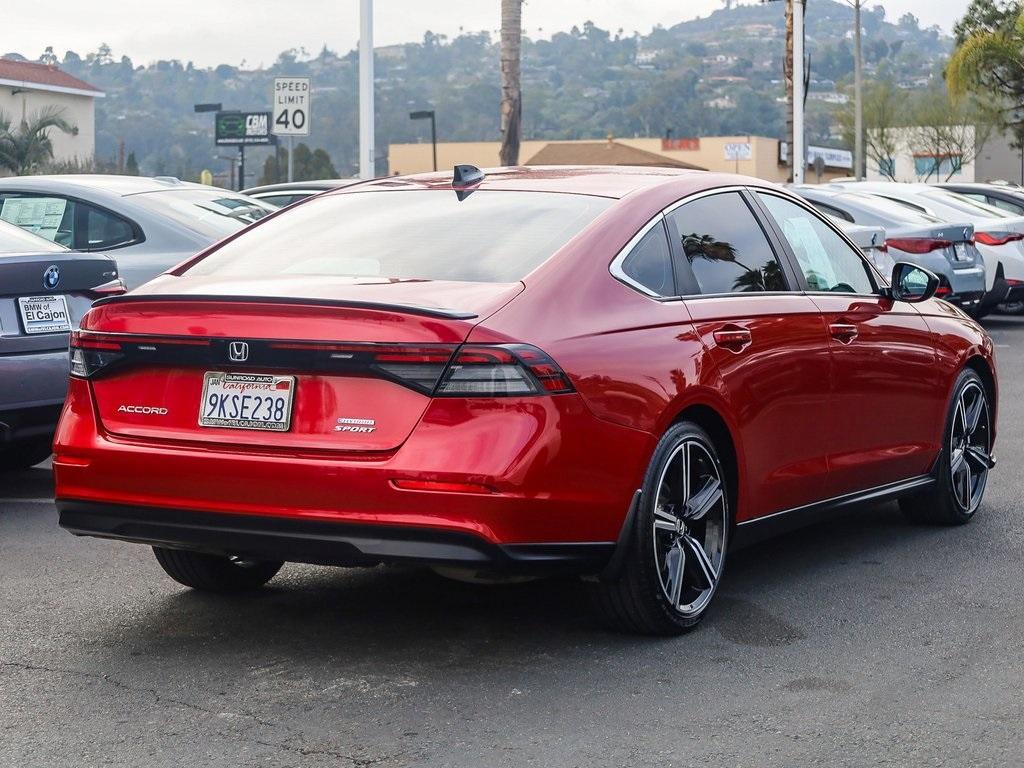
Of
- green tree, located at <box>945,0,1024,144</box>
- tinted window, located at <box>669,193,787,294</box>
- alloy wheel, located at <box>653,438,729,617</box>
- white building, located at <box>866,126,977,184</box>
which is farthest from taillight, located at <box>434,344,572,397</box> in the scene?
white building, located at <box>866,126,977,184</box>

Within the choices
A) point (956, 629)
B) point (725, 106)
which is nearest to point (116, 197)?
point (956, 629)

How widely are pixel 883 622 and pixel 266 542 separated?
7.28 ft

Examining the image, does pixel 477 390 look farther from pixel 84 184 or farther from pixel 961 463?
pixel 84 184

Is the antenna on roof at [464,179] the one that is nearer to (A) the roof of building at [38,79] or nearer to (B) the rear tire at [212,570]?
(B) the rear tire at [212,570]

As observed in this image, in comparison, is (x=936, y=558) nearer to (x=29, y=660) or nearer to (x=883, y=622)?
(x=883, y=622)

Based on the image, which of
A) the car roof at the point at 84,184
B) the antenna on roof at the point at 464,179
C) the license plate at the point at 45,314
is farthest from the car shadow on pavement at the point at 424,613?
the car roof at the point at 84,184

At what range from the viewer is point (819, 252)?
21.8 feet

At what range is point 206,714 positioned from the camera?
454 centimetres

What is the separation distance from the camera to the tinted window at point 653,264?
5.35m

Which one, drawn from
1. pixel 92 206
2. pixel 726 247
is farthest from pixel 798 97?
pixel 726 247

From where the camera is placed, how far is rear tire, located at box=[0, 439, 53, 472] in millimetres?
8820

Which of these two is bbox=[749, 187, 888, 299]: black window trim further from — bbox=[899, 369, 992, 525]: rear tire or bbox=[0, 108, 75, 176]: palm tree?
bbox=[0, 108, 75, 176]: palm tree

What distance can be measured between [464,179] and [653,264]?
0.82 meters

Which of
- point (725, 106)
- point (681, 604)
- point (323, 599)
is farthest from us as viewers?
point (725, 106)
